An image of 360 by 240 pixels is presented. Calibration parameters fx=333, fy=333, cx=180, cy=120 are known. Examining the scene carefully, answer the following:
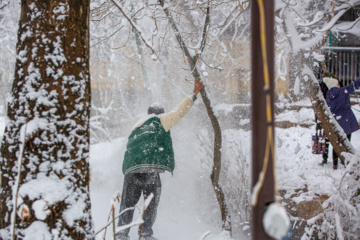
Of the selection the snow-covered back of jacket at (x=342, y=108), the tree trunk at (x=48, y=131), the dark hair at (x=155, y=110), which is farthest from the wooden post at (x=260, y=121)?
the snow-covered back of jacket at (x=342, y=108)

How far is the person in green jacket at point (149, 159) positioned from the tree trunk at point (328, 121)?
137 cm

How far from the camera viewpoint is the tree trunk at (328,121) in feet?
13.3

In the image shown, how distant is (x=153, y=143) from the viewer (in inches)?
157

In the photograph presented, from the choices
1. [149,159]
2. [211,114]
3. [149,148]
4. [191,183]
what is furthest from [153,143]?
[191,183]

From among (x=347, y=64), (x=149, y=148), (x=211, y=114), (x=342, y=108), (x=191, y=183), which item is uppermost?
(x=347, y=64)

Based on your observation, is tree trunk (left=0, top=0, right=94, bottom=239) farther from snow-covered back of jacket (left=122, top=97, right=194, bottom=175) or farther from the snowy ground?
the snowy ground

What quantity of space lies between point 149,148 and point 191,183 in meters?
2.04

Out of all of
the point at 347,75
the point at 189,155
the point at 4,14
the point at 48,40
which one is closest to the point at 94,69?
the point at 4,14

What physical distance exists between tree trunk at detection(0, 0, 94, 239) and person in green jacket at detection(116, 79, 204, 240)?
1.91 m

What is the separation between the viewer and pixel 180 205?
222 inches

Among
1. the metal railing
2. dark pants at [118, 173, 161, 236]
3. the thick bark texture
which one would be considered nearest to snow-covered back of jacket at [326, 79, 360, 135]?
the thick bark texture

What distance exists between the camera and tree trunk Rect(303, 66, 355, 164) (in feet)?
13.3

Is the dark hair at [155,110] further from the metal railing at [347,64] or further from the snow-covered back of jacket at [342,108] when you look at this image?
the metal railing at [347,64]

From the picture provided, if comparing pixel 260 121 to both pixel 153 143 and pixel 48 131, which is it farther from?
pixel 153 143
